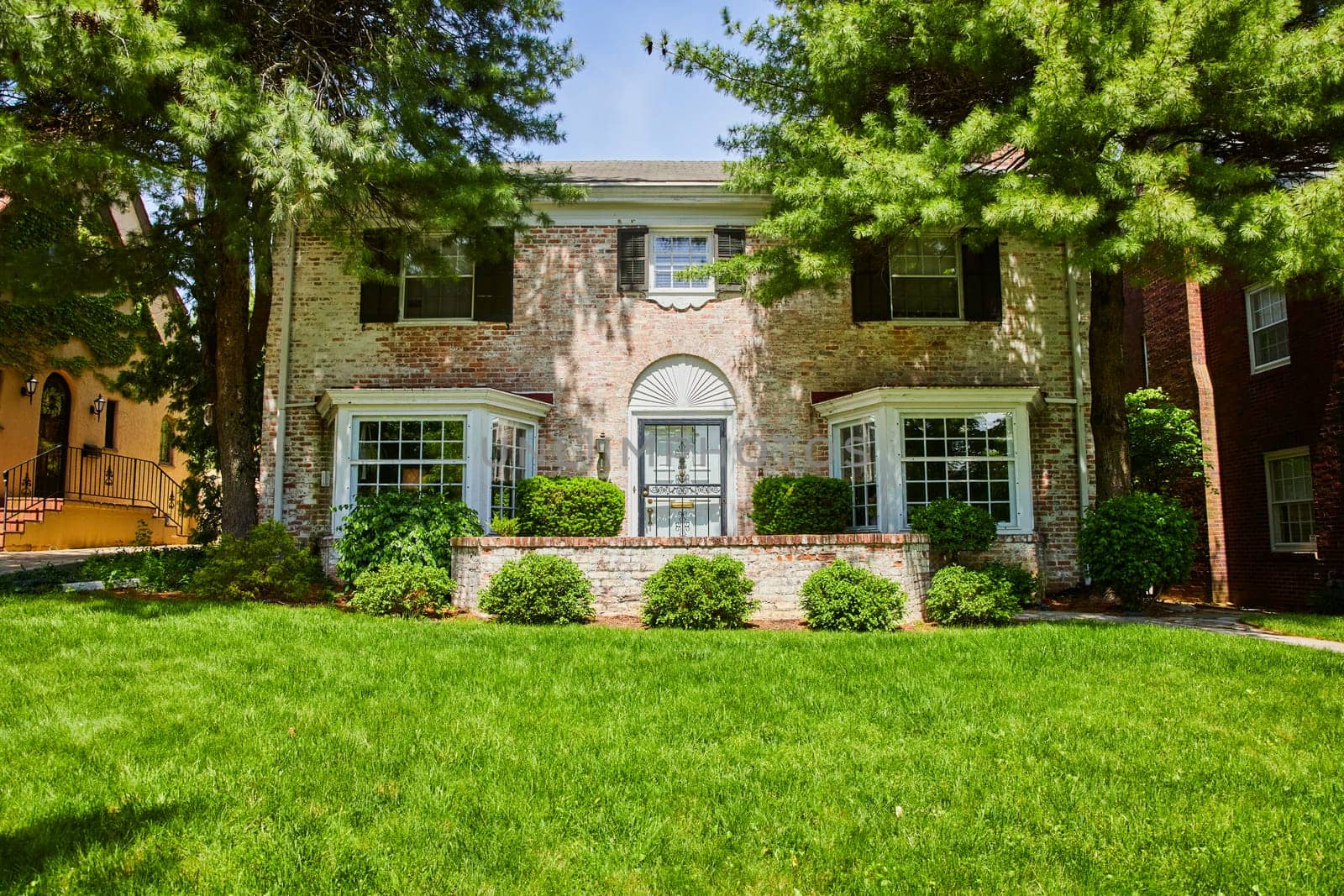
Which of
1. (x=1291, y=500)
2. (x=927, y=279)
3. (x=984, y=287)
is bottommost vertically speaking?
(x=1291, y=500)

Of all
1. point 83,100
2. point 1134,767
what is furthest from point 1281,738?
point 83,100

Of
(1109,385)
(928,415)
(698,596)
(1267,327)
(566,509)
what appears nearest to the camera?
(698,596)

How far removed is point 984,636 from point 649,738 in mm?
4276

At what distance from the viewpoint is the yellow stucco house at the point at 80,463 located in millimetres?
15664

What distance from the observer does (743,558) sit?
9492mm

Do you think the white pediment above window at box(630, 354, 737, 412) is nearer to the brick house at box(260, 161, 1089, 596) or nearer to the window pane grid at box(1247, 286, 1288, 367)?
the brick house at box(260, 161, 1089, 596)

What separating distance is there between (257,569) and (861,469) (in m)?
7.77

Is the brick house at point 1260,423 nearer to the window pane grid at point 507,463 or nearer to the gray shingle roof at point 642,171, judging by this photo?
the gray shingle roof at point 642,171

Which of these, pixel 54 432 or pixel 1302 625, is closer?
pixel 1302 625

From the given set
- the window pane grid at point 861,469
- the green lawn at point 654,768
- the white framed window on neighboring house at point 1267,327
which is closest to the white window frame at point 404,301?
the window pane grid at point 861,469

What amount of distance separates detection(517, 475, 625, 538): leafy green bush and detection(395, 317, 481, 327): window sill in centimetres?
282

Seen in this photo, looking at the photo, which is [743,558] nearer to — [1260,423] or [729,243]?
[729,243]

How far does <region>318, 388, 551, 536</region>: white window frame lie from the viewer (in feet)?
37.6

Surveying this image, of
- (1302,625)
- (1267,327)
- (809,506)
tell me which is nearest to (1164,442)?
(1267,327)
